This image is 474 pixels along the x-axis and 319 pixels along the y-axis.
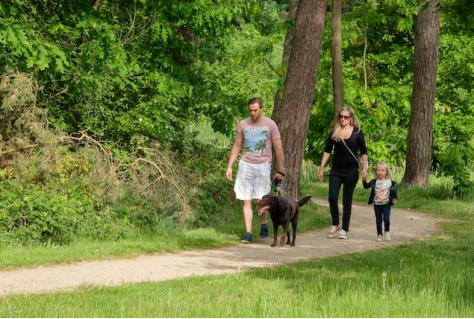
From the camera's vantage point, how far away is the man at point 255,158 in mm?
13844

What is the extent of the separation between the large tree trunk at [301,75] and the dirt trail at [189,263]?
1.96 m

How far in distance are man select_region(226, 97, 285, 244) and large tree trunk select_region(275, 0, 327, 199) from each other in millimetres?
2875

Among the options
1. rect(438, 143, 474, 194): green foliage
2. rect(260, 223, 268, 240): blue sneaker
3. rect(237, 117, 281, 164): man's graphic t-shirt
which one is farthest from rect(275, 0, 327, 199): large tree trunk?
rect(438, 143, 474, 194): green foliage

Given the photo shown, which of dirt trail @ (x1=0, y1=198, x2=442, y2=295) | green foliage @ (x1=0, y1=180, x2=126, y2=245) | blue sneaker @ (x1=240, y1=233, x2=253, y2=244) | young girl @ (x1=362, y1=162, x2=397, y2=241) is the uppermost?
young girl @ (x1=362, y1=162, x2=397, y2=241)

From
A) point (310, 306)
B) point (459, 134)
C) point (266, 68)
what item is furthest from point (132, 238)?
point (266, 68)

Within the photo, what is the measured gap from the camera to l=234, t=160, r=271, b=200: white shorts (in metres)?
14.0

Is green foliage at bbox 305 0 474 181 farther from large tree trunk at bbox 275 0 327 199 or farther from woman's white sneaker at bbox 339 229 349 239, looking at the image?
woman's white sneaker at bbox 339 229 349 239

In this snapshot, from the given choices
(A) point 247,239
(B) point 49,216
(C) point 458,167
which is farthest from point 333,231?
(C) point 458,167

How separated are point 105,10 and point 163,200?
12.6ft

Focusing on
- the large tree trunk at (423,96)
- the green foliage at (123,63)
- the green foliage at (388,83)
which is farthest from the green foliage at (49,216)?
the green foliage at (388,83)

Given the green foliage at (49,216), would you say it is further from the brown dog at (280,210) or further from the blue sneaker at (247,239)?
the brown dog at (280,210)

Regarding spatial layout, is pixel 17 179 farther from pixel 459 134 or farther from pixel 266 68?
pixel 266 68

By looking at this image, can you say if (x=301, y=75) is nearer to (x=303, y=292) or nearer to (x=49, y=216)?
(x=49, y=216)

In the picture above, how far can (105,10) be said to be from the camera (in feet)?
55.0
